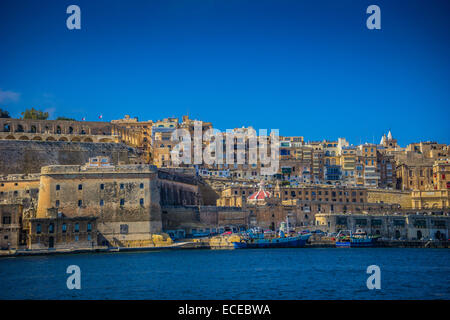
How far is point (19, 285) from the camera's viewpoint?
3066 centimetres

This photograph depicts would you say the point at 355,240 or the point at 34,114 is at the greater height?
the point at 34,114

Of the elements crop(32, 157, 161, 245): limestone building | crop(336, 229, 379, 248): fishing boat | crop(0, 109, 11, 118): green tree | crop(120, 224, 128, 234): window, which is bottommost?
crop(336, 229, 379, 248): fishing boat

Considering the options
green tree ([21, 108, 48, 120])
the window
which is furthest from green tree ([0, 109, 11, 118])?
the window

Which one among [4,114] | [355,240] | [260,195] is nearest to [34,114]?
[4,114]

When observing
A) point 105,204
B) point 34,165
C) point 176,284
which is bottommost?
point 176,284

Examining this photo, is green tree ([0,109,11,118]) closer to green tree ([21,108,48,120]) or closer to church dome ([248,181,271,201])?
green tree ([21,108,48,120])

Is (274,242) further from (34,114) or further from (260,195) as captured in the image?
(34,114)

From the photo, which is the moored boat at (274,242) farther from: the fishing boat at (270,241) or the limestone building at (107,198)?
the limestone building at (107,198)

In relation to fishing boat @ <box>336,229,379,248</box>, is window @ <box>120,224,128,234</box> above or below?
above

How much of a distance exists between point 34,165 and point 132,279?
33774 mm

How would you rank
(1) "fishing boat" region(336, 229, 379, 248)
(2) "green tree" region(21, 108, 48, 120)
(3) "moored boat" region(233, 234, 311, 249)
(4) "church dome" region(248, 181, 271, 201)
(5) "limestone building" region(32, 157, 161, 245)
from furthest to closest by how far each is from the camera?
(2) "green tree" region(21, 108, 48, 120) → (4) "church dome" region(248, 181, 271, 201) → (1) "fishing boat" region(336, 229, 379, 248) → (3) "moored boat" region(233, 234, 311, 249) → (5) "limestone building" region(32, 157, 161, 245)

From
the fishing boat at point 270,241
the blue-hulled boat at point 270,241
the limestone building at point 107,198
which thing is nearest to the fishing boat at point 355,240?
the fishing boat at point 270,241
